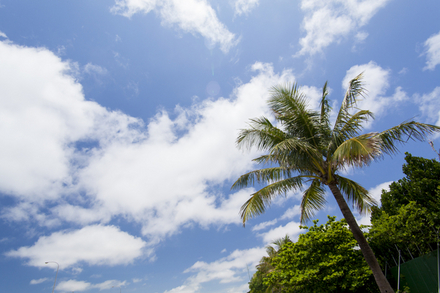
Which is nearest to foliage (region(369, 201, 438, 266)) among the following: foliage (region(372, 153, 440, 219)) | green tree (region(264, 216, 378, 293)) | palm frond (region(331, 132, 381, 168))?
foliage (region(372, 153, 440, 219))

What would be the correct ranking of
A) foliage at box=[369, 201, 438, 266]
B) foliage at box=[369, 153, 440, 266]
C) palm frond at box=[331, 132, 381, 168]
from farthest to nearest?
foliage at box=[369, 153, 440, 266] < foliage at box=[369, 201, 438, 266] < palm frond at box=[331, 132, 381, 168]

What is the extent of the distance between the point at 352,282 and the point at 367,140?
966 cm

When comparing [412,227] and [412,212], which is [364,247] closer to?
[412,227]

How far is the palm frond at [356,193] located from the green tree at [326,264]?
13.5 ft

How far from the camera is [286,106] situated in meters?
10.7

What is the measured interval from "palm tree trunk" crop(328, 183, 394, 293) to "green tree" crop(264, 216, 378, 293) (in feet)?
17.2

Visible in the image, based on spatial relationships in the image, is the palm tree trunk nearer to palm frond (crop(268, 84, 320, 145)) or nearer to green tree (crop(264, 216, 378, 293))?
palm frond (crop(268, 84, 320, 145))

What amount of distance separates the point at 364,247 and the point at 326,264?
216 inches

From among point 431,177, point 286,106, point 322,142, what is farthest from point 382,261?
point 286,106

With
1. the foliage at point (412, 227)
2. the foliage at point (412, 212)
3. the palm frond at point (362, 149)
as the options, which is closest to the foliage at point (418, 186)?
the foliage at point (412, 212)

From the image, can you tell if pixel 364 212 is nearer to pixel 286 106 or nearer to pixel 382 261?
pixel 382 261

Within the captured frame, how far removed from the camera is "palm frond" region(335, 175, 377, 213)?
35.5 feet

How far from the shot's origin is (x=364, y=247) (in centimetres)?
892

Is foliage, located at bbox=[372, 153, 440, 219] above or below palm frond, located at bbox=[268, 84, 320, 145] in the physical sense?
below
